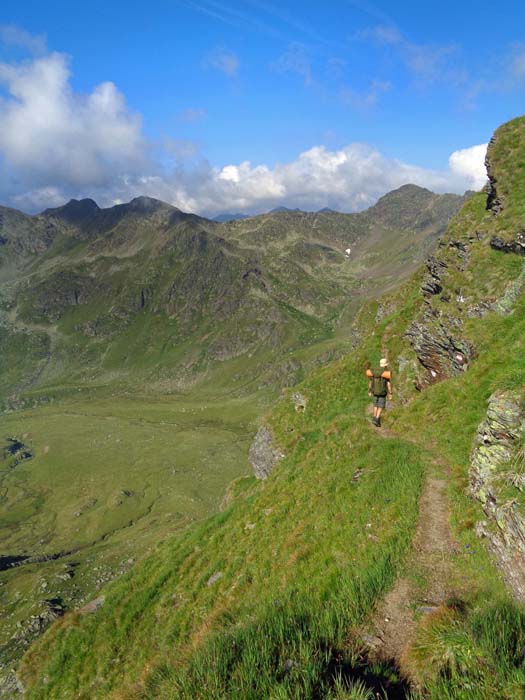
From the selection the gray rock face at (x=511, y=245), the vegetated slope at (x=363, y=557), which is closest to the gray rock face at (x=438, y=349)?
the vegetated slope at (x=363, y=557)

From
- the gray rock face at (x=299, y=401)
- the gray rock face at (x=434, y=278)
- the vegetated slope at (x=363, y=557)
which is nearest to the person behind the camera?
the vegetated slope at (x=363, y=557)

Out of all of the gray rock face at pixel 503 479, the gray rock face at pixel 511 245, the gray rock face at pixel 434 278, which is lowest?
the gray rock face at pixel 503 479

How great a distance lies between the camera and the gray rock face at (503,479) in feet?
39.4

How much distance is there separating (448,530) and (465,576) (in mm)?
2586

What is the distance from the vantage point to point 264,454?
2039 inches

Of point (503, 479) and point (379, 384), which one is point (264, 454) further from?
point (503, 479)

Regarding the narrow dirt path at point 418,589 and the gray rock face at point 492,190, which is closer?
the narrow dirt path at point 418,589

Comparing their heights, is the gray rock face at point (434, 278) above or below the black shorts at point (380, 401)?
above

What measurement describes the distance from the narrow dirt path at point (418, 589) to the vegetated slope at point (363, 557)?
0.16 m

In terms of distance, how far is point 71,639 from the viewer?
25734mm

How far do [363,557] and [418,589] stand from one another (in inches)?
104

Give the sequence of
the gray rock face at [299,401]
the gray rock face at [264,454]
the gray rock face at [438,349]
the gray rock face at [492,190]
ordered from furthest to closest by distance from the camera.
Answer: the gray rock face at [299,401] < the gray rock face at [264,454] < the gray rock face at [492,190] < the gray rock face at [438,349]

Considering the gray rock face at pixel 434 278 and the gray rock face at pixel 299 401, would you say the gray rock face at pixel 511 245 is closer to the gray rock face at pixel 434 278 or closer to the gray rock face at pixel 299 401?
the gray rock face at pixel 434 278

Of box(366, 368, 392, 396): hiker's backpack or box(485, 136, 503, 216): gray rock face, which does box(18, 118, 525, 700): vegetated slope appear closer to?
box(485, 136, 503, 216): gray rock face
